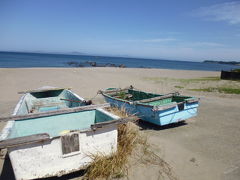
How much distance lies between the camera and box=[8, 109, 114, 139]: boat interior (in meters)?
3.64

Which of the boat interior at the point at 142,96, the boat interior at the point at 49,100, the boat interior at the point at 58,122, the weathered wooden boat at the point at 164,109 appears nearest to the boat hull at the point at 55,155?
the boat interior at the point at 58,122

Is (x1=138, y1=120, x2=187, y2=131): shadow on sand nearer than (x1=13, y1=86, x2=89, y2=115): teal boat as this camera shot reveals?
Yes

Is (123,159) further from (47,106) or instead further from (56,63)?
(56,63)

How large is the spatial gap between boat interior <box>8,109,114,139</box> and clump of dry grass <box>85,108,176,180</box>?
0.66 meters

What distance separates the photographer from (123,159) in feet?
11.4

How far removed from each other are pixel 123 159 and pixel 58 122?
5.95 ft

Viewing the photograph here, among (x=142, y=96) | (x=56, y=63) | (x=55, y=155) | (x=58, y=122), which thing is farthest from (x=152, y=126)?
(x=56, y=63)

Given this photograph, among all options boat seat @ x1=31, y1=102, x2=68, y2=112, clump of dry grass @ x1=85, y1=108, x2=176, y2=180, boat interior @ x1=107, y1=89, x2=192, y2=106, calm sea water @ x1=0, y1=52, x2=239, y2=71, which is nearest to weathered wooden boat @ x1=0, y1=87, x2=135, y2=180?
clump of dry grass @ x1=85, y1=108, x2=176, y2=180

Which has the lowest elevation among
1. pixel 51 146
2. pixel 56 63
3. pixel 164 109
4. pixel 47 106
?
pixel 47 106

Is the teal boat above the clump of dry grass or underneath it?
above

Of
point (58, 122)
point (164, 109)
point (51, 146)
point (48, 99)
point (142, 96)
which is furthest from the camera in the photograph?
point (142, 96)

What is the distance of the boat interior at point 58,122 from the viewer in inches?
143

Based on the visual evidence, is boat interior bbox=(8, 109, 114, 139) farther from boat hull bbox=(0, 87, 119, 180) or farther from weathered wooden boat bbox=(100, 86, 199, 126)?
weathered wooden boat bbox=(100, 86, 199, 126)

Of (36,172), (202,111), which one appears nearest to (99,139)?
(36,172)
